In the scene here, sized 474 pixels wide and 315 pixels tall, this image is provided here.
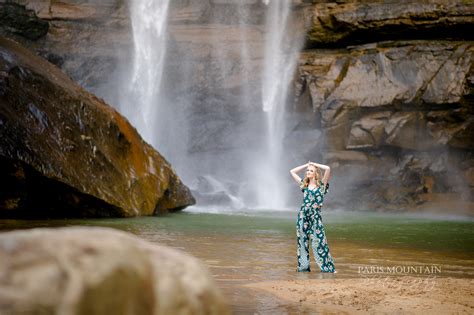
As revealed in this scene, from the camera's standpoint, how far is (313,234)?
8.66m

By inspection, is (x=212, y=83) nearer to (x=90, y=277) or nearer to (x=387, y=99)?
(x=387, y=99)

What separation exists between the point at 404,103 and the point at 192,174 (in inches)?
375

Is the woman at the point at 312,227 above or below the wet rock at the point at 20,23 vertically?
below

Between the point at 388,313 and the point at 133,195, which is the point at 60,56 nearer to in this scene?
the point at 133,195

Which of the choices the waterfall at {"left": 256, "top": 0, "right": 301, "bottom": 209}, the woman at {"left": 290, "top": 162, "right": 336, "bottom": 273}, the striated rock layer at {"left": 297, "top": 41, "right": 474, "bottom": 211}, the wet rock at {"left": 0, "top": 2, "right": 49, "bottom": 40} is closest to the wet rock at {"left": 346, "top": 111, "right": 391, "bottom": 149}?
the striated rock layer at {"left": 297, "top": 41, "right": 474, "bottom": 211}

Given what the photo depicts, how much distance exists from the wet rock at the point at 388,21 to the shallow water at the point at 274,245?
425 inches

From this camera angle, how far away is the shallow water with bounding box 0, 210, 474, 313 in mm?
7941

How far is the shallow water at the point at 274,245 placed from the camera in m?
7.94

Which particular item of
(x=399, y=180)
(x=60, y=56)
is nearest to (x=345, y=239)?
(x=399, y=180)

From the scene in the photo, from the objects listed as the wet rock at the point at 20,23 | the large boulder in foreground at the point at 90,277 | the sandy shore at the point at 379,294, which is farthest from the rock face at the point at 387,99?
the large boulder in foreground at the point at 90,277

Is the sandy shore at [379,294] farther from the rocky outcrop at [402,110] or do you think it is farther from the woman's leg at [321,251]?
the rocky outcrop at [402,110]

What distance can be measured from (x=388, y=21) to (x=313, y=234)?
20226 mm

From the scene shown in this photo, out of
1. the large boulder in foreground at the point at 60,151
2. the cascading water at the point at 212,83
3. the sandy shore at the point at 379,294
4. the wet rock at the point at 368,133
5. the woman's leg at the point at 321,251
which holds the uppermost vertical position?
the cascading water at the point at 212,83

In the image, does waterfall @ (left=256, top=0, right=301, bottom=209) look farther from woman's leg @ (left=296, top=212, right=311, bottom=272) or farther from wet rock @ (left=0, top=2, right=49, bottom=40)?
woman's leg @ (left=296, top=212, right=311, bottom=272)
